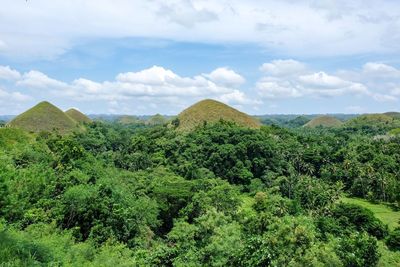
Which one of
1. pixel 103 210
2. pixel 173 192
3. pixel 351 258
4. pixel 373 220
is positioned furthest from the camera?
pixel 373 220

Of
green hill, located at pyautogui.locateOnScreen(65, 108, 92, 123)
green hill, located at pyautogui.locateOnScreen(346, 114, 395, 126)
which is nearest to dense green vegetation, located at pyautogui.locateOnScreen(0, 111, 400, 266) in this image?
green hill, located at pyautogui.locateOnScreen(65, 108, 92, 123)

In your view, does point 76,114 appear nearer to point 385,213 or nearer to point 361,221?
point 385,213

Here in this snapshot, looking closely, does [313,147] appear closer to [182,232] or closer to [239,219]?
[239,219]

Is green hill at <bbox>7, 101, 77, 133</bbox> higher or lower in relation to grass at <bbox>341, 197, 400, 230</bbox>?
higher

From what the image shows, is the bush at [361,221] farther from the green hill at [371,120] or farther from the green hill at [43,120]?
the green hill at [371,120]

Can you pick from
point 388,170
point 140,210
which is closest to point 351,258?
point 140,210

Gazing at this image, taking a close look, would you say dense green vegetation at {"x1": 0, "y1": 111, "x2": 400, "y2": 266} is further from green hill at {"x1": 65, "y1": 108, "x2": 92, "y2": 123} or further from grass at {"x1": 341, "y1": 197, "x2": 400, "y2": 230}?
green hill at {"x1": 65, "y1": 108, "x2": 92, "y2": 123}

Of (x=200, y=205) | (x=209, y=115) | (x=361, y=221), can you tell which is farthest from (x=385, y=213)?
(x=209, y=115)
